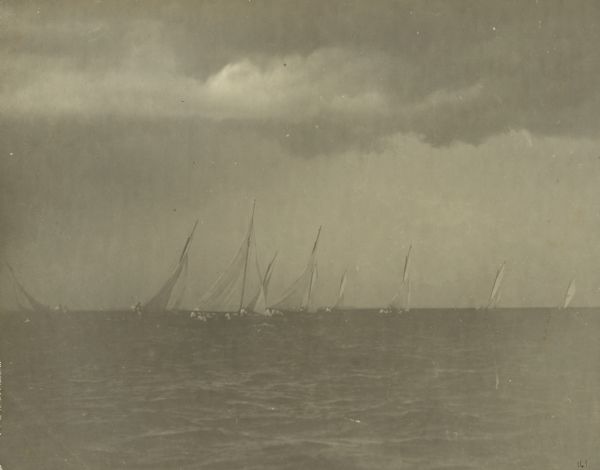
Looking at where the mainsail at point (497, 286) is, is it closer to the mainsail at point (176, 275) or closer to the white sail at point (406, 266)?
the white sail at point (406, 266)

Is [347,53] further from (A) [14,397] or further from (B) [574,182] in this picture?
(A) [14,397]

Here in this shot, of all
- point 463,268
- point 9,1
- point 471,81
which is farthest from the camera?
point 463,268

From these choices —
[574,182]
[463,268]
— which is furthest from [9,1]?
[574,182]

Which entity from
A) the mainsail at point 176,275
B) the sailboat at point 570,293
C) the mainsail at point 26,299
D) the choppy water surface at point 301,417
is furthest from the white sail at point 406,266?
the mainsail at point 26,299

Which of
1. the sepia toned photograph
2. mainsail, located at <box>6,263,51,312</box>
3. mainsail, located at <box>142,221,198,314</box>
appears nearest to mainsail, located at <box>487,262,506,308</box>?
the sepia toned photograph

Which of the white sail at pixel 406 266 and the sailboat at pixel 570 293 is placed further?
the white sail at pixel 406 266

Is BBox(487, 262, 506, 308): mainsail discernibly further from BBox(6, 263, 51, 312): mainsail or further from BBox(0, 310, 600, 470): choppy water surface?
BBox(6, 263, 51, 312): mainsail
